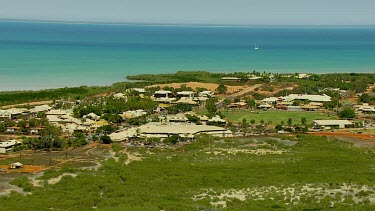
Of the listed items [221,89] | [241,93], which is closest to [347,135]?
[241,93]

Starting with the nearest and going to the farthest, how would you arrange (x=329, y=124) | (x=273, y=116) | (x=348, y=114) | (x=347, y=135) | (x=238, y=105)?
1. (x=347, y=135)
2. (x=329, y=124)
3. (x=348, y=114)
4. (x=273, y=116)
5. (x=238, y=105)

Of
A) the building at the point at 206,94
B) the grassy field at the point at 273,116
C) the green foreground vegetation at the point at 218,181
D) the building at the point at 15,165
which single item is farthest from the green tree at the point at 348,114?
the building at the point at 15,165

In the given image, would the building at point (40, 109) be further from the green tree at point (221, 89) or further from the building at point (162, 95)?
the green tree at point (221, 89)

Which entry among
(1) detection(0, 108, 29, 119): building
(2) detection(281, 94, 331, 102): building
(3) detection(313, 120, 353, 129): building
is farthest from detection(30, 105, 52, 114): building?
(2) detection(281, 94, 331, 102): building

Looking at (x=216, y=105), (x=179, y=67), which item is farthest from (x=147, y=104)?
(x=179, y=67)

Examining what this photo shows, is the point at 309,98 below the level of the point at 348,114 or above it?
above

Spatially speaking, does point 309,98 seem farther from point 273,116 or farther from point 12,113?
point 12,113

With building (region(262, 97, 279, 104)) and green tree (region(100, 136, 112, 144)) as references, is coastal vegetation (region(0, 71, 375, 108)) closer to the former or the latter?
building (region(262, 97, 279, 104))
